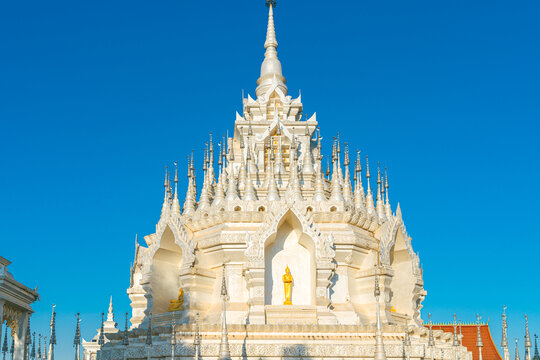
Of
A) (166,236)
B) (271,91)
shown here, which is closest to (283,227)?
(166,236)

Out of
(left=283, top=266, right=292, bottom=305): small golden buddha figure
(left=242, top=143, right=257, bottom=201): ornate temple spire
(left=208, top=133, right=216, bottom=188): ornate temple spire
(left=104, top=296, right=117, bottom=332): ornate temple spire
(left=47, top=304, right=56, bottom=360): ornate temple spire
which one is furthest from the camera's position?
(left=104, top=296, right=117, bottom=332): ornate temple spire

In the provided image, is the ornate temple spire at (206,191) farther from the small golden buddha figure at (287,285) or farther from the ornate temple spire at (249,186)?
the small golden buddha figure at (287,285)

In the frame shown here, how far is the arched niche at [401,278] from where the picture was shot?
31.6 m

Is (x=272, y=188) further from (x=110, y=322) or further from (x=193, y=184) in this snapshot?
(x=110, y=322)

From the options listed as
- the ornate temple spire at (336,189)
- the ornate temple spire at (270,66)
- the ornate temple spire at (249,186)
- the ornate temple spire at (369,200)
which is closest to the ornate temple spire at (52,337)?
the ornate temple spire at (249,186)

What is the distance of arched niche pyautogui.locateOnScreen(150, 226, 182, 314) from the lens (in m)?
31.2

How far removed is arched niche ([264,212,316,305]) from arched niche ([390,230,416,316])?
5.19 metres

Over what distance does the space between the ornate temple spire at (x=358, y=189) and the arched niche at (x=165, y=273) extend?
29.5 feet

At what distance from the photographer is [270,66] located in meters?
40.0

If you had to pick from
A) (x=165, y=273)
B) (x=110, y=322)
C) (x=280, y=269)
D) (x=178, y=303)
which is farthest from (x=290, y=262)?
(x=110, y=322)

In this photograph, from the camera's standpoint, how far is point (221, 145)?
35.6 m

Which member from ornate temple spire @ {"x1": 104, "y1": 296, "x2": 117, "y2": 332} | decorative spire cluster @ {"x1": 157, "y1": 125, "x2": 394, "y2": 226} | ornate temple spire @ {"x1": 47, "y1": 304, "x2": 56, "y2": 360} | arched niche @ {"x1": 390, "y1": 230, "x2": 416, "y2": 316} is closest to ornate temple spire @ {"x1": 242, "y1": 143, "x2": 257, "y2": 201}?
decorative spire cluster @ {"x1": 157, "y1": 125, "x2": 394, "y2": 226}

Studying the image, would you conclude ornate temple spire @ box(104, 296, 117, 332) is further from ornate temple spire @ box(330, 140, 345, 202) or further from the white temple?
ornate temple spire @ box(330, 140, 345, 202)

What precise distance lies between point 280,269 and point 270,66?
15293mm
